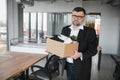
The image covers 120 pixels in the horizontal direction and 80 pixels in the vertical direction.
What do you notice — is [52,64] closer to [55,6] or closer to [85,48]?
[85,48]

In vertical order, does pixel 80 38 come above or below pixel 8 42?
above

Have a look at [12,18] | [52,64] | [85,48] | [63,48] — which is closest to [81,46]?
[85,48]

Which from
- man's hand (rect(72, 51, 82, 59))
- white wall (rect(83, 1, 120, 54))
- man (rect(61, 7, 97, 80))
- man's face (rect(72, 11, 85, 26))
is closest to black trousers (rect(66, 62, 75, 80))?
man (rect(61, 7, 97, 80))

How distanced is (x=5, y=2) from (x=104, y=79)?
156 inches

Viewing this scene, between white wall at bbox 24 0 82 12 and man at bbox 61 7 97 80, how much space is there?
22.2 ft

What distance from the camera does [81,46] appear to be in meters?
2.12

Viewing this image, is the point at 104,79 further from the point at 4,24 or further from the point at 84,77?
the point at 4,24

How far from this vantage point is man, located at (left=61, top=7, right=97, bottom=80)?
207cm

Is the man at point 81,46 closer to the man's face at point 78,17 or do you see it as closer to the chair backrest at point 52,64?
the man's face at point 78,17

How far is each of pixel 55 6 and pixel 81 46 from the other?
7.14 m

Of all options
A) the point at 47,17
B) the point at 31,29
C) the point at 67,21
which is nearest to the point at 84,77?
the point at 67,21

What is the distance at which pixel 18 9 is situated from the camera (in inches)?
249

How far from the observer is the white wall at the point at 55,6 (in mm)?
8789

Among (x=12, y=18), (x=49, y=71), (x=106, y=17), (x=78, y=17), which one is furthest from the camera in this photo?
(x=106, y=17)
